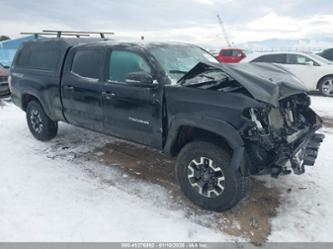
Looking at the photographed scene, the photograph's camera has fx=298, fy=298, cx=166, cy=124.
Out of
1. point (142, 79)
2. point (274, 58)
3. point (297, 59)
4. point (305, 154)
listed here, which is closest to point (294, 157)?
point (305, 154)

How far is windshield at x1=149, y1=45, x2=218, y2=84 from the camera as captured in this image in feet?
12.8

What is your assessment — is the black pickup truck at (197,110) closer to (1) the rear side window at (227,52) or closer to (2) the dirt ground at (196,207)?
(2) the dirt ground at (196,207)

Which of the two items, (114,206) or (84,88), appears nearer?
(114,206)

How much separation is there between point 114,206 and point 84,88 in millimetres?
1978

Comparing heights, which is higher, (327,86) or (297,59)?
(297,59)

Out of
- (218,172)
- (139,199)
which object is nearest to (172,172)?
(139,199)

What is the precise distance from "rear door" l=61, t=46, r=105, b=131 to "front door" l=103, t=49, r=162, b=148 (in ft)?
0.61

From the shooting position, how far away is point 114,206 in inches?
139

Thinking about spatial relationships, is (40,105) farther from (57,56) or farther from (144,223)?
(144,223)

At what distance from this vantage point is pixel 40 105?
565cm

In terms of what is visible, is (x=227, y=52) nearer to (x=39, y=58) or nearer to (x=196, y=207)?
(x=39, y=58)

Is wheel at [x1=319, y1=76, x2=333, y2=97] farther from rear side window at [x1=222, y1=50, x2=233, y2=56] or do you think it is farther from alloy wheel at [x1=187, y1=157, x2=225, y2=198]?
alloy wheel at [x1=187, y1=157, x2=225, y2=198]

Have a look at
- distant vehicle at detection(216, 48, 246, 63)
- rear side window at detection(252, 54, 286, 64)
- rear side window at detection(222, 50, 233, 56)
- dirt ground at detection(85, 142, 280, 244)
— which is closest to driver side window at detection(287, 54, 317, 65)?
rear side window at detection(252, 54, 286, 64)

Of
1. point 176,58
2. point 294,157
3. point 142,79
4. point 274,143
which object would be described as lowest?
point 294,157
